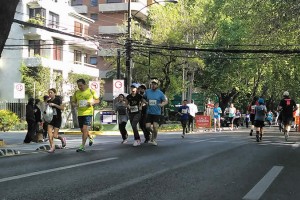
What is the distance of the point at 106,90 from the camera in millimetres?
59812

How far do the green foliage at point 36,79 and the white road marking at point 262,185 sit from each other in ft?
105

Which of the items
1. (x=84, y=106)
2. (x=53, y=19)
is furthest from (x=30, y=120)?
(x=53, y=19)

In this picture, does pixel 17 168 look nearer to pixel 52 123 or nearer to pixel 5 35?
pixel 52 123

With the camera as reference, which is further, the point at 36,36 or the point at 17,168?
the point at 36,36

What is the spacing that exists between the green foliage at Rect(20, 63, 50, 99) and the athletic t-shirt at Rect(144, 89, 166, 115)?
85.2 ft

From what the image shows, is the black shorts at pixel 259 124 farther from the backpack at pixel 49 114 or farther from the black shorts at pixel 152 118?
the backpack at pixel 49 114

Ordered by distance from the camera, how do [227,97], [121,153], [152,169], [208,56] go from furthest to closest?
[227,97] < [208,56] < [121,153] < [152,169]

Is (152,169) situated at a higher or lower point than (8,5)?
lower

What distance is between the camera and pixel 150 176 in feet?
24.2

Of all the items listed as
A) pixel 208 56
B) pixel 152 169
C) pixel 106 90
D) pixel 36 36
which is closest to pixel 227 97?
pixel 208 56

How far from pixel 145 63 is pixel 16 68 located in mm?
11955

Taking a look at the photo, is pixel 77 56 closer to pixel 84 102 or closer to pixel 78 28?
pixel 78 28

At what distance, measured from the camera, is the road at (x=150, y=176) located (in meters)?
5.99

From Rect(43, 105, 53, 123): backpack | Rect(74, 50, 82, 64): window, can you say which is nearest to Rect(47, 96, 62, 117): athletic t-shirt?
Rect(43, 105, 53, 123): backpack
